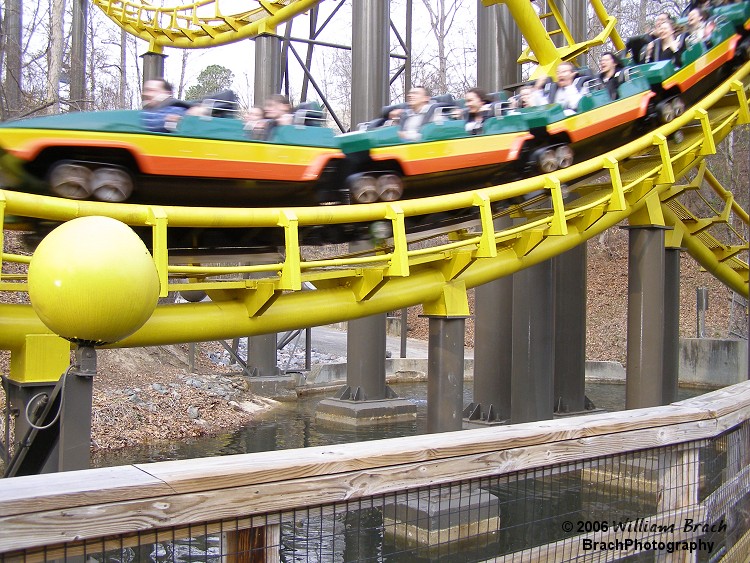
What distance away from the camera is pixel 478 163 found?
6453mm

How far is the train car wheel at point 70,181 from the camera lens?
181 inches

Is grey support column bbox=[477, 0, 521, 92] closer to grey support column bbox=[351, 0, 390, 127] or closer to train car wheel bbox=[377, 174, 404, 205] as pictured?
grey support column bbox=[351, 0, 390, 127]

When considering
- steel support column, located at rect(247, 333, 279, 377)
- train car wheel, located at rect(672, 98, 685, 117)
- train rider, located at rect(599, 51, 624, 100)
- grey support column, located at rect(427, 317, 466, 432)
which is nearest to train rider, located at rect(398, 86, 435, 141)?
grey support column, located at rect(427, 317, 466, 432)

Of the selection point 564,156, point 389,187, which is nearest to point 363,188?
point 389,187

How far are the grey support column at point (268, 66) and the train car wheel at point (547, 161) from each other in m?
6.37

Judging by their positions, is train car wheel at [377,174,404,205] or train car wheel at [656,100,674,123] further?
train car wheel at [656,100,674,123]

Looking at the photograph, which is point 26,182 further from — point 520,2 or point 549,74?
point 549,74

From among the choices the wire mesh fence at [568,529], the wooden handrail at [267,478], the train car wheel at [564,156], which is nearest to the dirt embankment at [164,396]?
the wire mesh fence at [568,529]

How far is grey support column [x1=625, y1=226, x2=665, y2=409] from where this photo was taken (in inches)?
290

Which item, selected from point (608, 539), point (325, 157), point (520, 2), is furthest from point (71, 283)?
point (520, 2)

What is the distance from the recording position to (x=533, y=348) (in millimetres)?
7793

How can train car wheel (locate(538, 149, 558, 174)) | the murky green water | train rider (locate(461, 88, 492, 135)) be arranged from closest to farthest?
train rider (locate(461, 88, 492, 135))
train car wheel (locate(538, 149, 558, 174))
the murky green water

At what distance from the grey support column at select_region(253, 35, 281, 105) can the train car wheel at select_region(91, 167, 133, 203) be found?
766 centimetres

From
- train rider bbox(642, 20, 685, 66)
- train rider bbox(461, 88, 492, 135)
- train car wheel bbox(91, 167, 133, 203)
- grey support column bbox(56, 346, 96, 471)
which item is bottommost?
grey support column bbox(56, 346, 96, 471)
